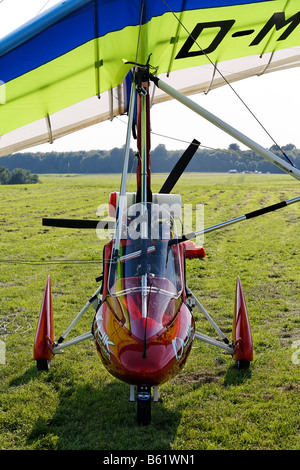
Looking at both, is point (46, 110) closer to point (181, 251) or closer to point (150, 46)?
point (150, 46)

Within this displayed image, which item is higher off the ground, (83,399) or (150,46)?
(150,46)

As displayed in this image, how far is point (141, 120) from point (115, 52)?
1423 mm

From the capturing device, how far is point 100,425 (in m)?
3.75

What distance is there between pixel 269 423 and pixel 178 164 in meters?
2.91

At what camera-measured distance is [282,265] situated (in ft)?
32.1

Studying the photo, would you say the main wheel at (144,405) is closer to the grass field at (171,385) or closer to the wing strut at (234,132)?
the grass field at (171,385)

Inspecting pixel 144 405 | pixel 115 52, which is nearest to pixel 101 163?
pixel 115 52

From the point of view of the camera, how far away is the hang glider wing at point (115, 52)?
3.97 meters

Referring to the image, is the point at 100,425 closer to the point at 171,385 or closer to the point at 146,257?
the point at 171,385

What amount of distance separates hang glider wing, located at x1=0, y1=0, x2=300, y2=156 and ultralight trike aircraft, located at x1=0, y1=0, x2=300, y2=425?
17mm

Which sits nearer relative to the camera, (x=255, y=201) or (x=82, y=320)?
(x=82, y=320)

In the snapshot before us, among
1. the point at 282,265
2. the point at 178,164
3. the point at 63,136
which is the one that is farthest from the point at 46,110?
the point at 282,265

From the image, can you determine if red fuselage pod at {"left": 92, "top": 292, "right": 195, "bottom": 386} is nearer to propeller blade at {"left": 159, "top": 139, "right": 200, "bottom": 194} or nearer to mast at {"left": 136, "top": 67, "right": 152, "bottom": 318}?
mast at {"left": 136, "top": 67, "right": 152, "bottom": 318}
